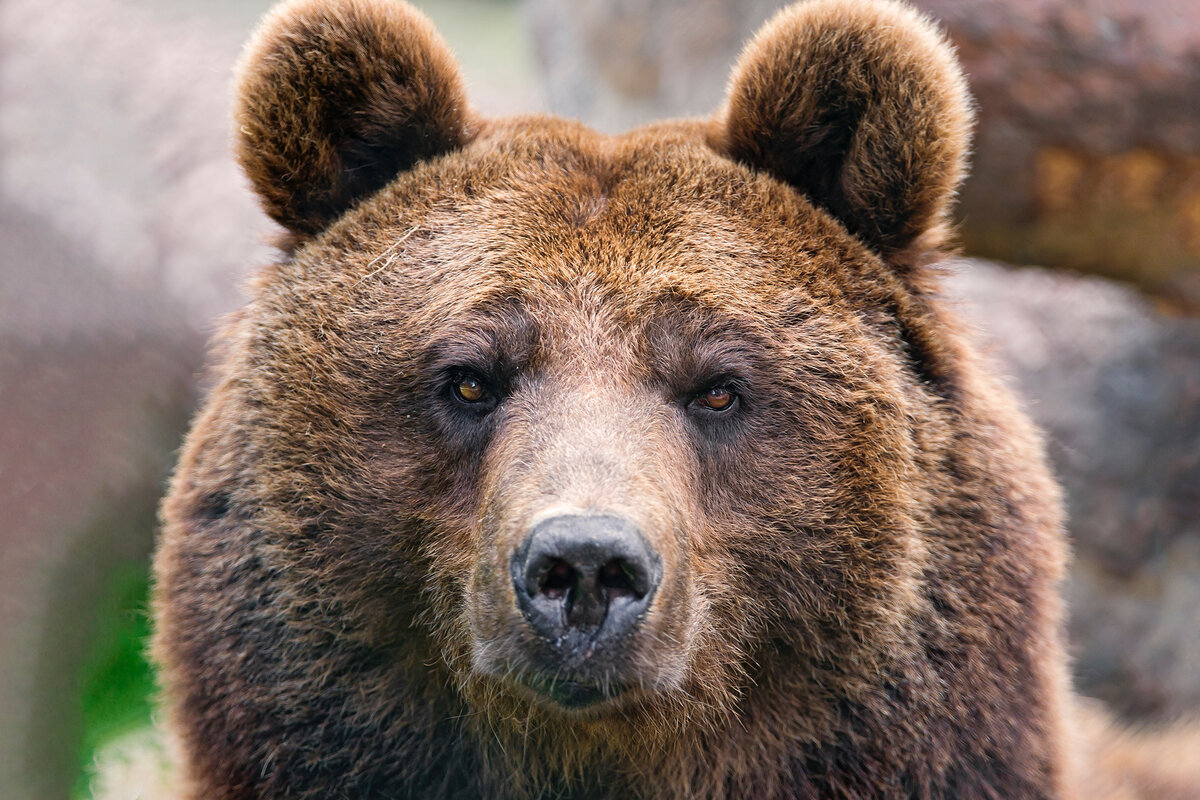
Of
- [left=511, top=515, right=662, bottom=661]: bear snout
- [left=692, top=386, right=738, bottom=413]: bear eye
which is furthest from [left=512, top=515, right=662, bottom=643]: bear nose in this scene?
[left=692, top=386, right=738, bottom=413]: bear eye

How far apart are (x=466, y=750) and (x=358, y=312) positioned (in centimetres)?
154

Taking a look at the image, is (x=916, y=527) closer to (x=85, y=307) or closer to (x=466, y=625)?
(x=466, y=625)

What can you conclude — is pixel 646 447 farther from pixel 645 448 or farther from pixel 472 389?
pixel 472 389

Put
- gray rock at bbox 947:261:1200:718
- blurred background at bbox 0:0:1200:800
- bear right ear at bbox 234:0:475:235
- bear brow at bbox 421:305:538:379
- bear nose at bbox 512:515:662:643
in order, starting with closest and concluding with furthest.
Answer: bear nose at bbox 512:515:662:643 < bear brow at bbox 421:305:538:379 < bear right ear at bbox 234:0:475:235 < blurred background at bbox 0:0:1200:800 < gray rock at bbox 947:261:1200:718

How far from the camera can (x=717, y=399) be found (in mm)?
3742

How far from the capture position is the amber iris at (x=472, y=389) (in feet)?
12.4

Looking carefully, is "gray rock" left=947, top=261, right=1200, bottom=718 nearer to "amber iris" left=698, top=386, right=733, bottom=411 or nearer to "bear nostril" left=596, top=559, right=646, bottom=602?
"amber iris" left=698, top=386, right=733, bottom=411

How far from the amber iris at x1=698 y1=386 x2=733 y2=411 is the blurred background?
1040 millimetres

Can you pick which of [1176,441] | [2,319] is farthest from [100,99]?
[1176,441]

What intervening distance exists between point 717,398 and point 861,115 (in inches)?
43.4

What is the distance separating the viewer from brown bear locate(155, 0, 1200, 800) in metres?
3.74

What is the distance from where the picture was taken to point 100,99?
329 inches

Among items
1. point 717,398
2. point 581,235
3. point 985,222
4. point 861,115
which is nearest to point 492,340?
point 581,235

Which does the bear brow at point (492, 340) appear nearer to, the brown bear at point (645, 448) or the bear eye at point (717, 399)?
the brown bear at point (645, 448)
